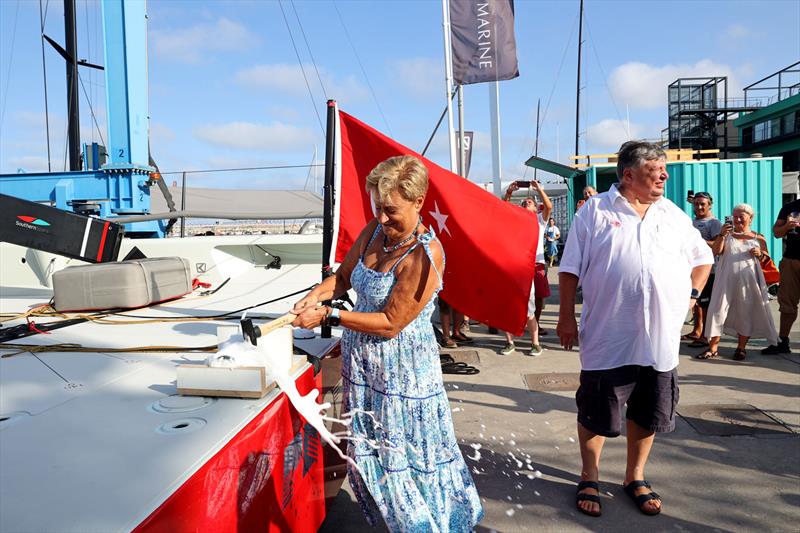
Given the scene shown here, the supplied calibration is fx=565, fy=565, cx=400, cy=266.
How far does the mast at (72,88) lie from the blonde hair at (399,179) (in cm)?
808

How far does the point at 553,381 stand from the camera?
18.2ft

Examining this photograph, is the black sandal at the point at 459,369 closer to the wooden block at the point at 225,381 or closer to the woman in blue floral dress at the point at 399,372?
the woman in blue floral dress at the point at 399,372

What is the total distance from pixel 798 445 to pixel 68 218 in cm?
517

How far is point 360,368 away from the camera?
2.33 m

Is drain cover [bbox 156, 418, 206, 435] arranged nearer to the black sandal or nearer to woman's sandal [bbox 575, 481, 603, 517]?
woman's sandal [bbox 575, 481, 603, 517]

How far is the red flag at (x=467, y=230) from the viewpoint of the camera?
3.61 m

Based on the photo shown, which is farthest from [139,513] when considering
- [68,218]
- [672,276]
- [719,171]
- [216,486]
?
[719,171]

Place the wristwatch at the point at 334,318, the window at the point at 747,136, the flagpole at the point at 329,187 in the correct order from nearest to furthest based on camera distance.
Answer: the wristwatch at the point at 334,318
the flagpole at the point at 329,187
the window at the point at 747,136

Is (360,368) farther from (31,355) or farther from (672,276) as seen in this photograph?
(672,276)

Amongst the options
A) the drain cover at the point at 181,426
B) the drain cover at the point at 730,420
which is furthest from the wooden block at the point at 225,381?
the drain cover at the point at 730,420

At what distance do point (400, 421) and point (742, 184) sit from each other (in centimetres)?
1132

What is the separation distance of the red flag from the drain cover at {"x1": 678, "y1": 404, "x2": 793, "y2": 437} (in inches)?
70.1

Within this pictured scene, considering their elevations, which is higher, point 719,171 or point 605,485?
point 719,171

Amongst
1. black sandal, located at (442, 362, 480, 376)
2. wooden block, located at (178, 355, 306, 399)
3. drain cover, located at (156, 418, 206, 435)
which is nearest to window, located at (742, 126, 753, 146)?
black sandal, located at (442, 362, 480, 376)
